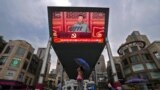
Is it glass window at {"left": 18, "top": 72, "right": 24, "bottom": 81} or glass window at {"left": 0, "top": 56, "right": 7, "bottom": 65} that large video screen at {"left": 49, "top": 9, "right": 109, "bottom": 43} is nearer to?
glass window at {"left": 18, "top": 72, "right": 24, "bottom": 81}

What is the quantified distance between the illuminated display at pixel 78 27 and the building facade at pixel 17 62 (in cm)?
2294

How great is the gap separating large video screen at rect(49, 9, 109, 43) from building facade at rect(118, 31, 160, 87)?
24.8 metres

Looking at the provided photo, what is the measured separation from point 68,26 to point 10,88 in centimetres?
2426

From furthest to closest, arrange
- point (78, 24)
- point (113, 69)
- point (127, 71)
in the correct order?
point (127, 71), point (78, 24), point (113, 69)

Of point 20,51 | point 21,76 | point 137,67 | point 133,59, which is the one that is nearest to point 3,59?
point 20,51

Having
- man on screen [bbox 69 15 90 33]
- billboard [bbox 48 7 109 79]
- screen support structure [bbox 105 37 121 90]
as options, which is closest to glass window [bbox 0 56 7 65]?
billboard [bbox 48 7 109 79]

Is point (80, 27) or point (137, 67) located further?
point (137, 67)

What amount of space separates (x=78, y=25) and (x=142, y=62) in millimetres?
28150

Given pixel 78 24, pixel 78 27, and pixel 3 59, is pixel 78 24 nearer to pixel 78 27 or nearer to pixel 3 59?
pixel 78 27

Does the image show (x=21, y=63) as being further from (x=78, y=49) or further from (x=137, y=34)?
(x=137, y=34)

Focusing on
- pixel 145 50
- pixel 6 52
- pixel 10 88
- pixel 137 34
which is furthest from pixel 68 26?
pixel 137 34

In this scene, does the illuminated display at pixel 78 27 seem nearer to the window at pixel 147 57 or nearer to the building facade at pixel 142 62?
the building facade at pixel 142 62

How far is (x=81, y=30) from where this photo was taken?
2378cm

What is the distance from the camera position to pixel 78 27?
23719 mm
